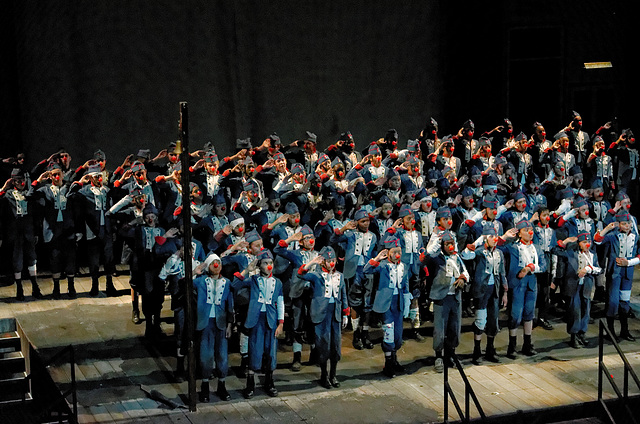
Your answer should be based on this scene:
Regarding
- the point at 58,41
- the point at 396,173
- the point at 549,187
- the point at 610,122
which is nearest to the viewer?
the point at 396,173

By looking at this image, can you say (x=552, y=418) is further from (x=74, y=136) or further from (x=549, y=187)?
(x=74, y=136)

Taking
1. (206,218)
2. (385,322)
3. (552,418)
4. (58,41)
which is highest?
(58,41)

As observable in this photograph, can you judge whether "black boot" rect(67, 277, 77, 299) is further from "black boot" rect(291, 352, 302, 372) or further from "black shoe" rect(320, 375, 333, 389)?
"black shoe" rect(320, 375, 333, 389)

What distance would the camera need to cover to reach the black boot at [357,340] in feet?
44.9

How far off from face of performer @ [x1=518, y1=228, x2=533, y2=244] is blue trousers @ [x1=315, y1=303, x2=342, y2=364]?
3.05 meters

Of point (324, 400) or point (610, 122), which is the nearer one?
point (324, 400)

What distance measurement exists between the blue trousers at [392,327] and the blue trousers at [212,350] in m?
2.17

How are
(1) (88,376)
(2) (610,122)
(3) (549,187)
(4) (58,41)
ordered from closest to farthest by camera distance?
(1) (88,376) < (3) (549,187) < (4) (58,41) < (2) (610,122)

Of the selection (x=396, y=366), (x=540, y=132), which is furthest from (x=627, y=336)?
(x=540, y=132)

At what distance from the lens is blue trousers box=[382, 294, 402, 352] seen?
12484 mm

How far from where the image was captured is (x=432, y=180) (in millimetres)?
16141

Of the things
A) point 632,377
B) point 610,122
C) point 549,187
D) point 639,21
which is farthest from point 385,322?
point 639,21

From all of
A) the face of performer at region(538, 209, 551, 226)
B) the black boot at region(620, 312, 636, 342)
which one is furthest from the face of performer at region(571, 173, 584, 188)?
the black boot at region(620, 312, 636, 342)

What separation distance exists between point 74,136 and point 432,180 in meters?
6.90
